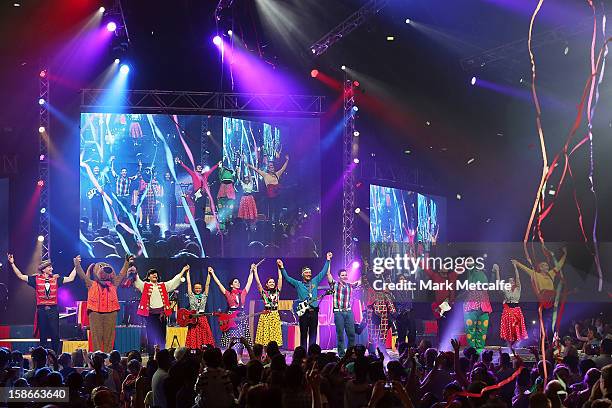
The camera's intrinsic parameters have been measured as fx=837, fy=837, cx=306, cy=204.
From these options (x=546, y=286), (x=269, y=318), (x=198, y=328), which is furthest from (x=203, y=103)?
(x=546, y=286)

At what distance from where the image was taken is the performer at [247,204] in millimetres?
16328

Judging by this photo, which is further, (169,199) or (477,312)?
(169,199)

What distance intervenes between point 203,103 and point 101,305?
5.12 metres

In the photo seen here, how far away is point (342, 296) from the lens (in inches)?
523

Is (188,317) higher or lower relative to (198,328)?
higher

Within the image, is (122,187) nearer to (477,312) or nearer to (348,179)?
(348,179)

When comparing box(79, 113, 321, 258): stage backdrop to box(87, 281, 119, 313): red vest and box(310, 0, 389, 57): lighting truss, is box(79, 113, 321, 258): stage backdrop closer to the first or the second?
box(310, 0, 389, 57): lighting truss

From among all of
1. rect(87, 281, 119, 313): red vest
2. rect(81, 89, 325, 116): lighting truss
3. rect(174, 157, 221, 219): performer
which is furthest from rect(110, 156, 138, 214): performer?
rect(87, 281, 119, 313): red vest

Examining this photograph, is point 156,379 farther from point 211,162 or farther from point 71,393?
point 211,162

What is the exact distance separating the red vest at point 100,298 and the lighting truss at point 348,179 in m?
5.15

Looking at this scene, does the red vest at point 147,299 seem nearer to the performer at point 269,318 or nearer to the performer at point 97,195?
the performer at point 269,318

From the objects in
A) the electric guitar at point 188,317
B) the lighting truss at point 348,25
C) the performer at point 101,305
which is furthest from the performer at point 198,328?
the lighting truss at point 348,25

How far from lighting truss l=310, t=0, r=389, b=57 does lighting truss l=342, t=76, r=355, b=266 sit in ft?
2.94

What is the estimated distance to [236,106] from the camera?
1639cm
